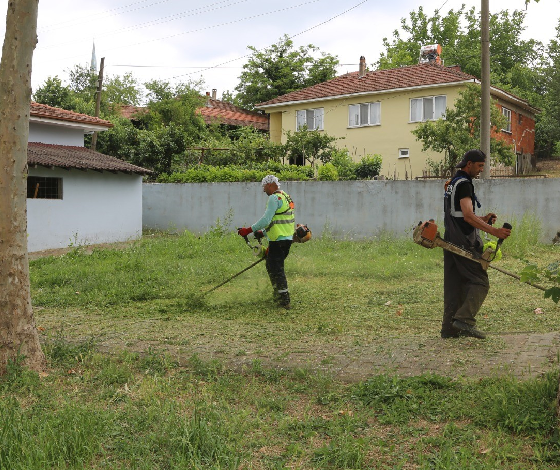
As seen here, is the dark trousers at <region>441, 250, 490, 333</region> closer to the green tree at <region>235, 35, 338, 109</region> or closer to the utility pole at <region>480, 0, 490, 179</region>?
A: the utility pole at <region>480, 0, 490, 179</region>

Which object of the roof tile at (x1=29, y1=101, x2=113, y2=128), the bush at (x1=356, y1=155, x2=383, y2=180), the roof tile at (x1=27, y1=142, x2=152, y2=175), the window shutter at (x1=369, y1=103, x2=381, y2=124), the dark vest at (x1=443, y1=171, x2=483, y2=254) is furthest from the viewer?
the window shutter at (x1=369, y1=103, x2=381, y2=124)

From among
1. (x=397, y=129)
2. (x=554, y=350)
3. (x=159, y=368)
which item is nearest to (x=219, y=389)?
(x=159, y=368)

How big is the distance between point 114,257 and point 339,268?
16.8ft

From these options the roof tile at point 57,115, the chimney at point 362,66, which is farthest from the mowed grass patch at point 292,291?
the chimney at point 362,66

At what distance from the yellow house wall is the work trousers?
19.8 meters

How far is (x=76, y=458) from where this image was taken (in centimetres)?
394

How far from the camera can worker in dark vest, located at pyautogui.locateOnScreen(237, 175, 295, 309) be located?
9039 mm

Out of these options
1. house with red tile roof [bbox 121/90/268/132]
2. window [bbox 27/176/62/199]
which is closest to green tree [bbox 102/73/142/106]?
house with red tile roof [bbox 121/90/268/132]

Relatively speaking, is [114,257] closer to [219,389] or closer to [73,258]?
[73,258]

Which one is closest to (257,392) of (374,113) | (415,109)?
(415,109)

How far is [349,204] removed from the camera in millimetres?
19219

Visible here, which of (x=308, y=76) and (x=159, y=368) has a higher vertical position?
(x=308, y=76)

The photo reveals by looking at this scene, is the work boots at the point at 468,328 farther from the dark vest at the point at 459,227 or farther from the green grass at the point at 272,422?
the green grass at the point at 272,422

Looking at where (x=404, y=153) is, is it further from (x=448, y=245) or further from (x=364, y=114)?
(x=448, y=245)
